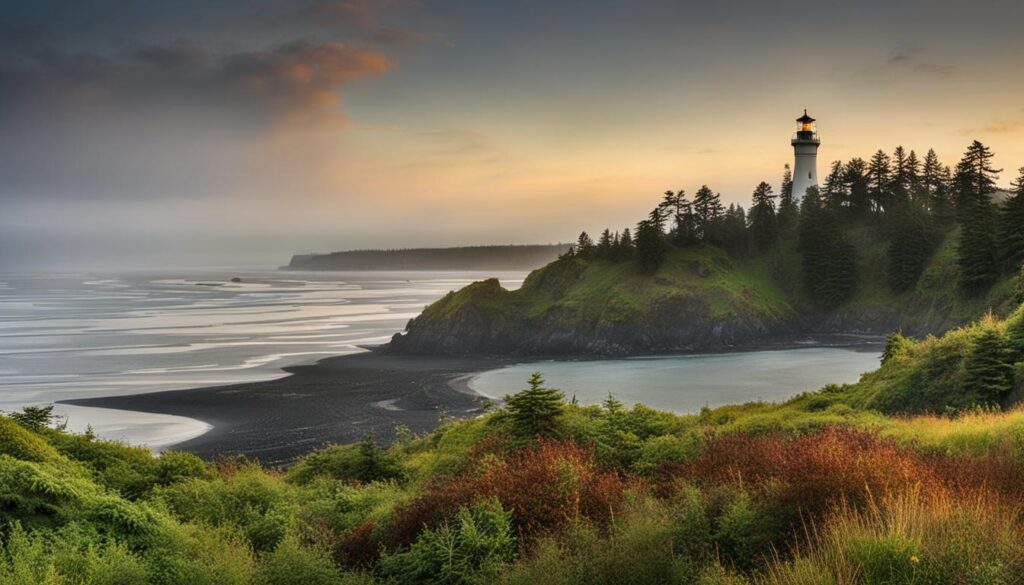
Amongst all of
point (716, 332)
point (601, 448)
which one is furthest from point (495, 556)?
point (716, 332)

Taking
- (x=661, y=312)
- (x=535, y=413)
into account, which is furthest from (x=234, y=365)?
(x=535, y=413)

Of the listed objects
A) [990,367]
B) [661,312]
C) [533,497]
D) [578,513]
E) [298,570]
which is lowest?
[661,312]

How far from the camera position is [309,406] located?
4581 cm

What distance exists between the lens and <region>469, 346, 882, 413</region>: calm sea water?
48875 millimetres

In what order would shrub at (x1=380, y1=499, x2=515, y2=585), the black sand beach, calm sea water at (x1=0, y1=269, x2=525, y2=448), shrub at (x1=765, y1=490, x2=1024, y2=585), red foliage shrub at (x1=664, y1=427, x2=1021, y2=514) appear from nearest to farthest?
shrub at (x1=765, y1=490, x2=1024, y2=585)
red foliage shrub at (x1=664, y1=427, x2=1021, y2=514)
shrub at (x1=380, y1=499, x2=515, y2=585)
the black sand beach
calm sea water at (x1=0, y1=269, x2=525, y2=448)

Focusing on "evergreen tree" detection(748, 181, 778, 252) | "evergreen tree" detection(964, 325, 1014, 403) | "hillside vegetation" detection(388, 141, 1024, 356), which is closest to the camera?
"evergreen tree" detection(964, 325, 1014, 403)

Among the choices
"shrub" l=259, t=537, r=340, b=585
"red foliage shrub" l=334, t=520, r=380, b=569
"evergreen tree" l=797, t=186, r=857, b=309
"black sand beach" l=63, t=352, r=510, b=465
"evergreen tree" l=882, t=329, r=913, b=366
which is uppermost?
"evergreen tree" l=797, t=186, r=857, b=309

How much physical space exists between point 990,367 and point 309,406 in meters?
38.9

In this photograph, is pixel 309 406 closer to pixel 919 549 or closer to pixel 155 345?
pixel 155 345

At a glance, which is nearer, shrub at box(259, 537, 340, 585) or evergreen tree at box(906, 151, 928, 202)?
shrub at box(259, 537, 340, 585)

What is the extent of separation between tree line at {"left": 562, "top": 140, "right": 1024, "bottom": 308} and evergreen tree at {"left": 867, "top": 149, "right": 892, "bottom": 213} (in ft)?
0.51

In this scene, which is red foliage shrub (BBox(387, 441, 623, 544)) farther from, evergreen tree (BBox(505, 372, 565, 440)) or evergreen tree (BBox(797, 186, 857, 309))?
evergreen tree (BBox(797, 186, 857, 309))

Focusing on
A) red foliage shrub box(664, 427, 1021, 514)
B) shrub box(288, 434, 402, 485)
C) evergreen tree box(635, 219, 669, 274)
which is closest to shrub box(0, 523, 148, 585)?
red foliage shrub box(664, 427, 1021, 514)

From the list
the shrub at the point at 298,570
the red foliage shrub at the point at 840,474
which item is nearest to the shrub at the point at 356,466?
the shrub at the point at 298,570
